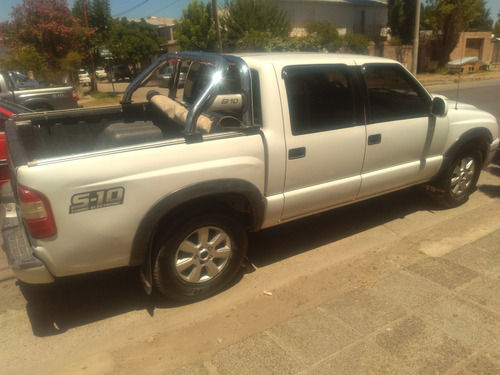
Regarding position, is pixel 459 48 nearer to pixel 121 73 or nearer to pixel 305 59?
pixel 121 73

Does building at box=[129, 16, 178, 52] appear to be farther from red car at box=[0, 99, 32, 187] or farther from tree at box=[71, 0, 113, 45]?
red car at box=[0, 99, 32, 187]

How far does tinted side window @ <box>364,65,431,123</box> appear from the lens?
4090mm

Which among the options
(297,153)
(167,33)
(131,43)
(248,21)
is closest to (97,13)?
(131,43)

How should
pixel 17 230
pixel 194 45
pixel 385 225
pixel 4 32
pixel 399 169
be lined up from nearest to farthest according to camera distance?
pixel 17 230 → pixel 399 169 → pixel 385 225 → pixel 4 32 → pixel 194 45

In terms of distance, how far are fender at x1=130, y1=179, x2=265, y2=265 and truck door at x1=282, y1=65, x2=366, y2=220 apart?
538 millimetres

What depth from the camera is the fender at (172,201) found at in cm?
297

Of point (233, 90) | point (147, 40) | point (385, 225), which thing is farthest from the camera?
point (147, 40)

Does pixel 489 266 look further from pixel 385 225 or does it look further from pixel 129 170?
pixel 129 170

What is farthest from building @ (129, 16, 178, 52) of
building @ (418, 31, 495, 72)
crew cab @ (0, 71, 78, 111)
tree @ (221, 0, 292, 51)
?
crew cab @ (0, 71, 78, 111)

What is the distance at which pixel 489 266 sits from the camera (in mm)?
3805

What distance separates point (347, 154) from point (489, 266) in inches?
62.0

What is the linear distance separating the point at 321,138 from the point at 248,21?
2719cm

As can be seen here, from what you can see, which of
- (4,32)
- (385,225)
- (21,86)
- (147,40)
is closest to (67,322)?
(385,225)

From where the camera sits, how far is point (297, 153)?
3.58 metres
